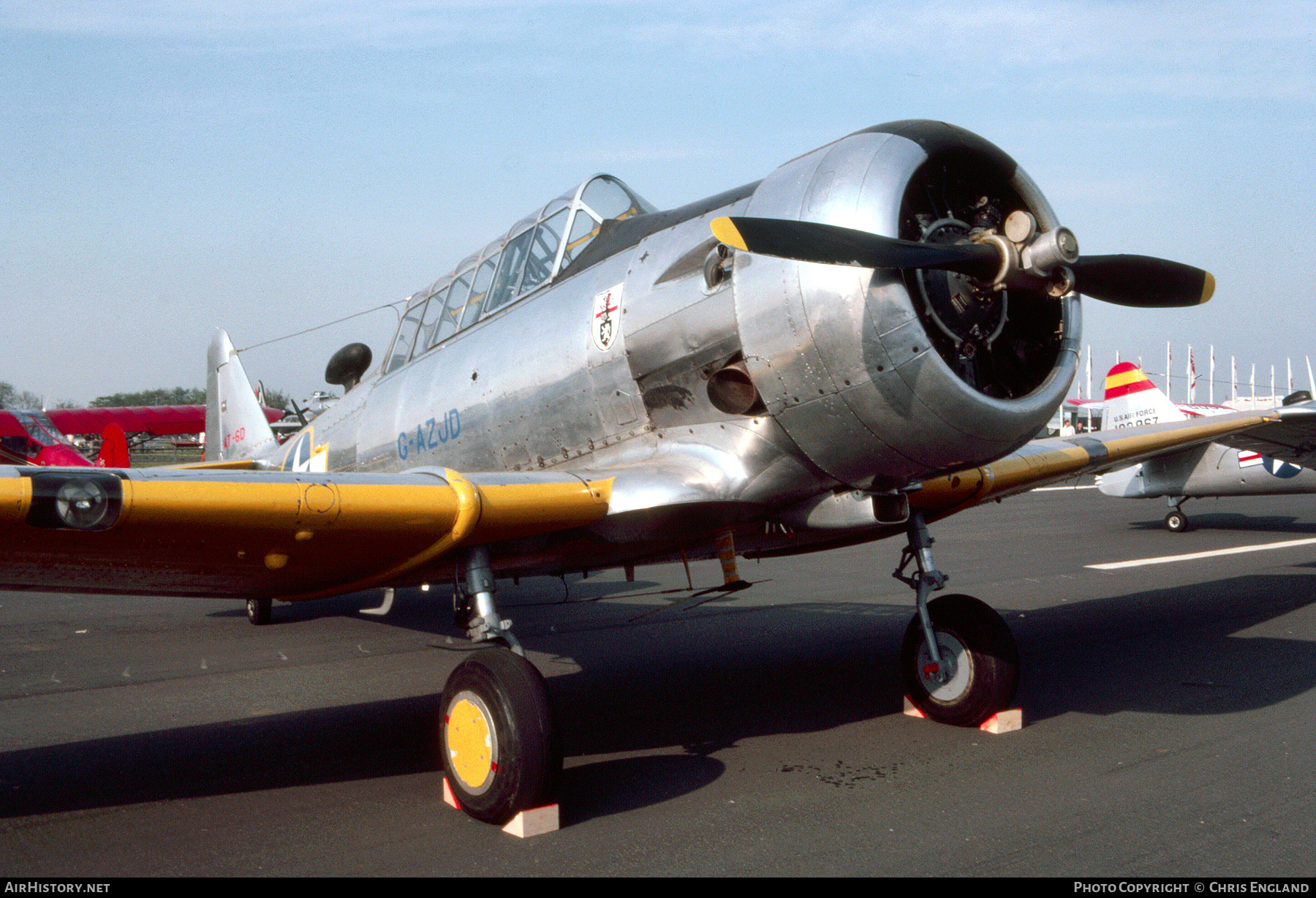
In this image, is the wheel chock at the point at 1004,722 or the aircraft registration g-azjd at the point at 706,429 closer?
the aircraft registration g-azjd at the point at 706,429

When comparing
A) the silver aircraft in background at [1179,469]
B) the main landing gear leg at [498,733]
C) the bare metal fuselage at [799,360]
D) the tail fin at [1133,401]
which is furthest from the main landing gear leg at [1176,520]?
the main landing gear leg at [498,733]

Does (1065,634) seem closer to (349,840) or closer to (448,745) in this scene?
(448,745)

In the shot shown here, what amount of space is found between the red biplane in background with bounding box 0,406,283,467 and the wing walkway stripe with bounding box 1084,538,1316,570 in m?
19.2

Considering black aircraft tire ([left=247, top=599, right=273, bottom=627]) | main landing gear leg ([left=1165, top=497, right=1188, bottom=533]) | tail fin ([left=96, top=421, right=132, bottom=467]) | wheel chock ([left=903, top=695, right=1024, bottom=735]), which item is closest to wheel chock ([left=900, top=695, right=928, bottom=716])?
wheel chock ([left=903, top=695, right=1024, bottom=735])

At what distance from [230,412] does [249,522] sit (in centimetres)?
805

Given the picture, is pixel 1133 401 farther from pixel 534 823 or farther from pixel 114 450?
pixel 114 450

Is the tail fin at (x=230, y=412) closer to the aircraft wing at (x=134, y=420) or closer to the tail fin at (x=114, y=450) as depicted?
the tail fin at (x=114, y=450)

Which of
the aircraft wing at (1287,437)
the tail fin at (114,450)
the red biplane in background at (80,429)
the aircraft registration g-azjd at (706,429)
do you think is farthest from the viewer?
the red biplane in background at (80,429)

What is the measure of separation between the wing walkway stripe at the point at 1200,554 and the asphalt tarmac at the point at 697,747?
2.43 meters

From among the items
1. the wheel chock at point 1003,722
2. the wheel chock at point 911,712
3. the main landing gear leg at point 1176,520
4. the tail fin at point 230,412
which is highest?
the tail fin at point 230,412

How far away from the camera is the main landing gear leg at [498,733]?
3.48 m

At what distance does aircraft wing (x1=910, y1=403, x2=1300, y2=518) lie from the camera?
17.3 ft

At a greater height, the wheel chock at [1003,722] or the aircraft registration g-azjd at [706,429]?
the aircraft registration g-azjd at [706,429]

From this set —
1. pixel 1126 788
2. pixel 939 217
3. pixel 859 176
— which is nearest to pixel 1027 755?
pixel 1126 788
